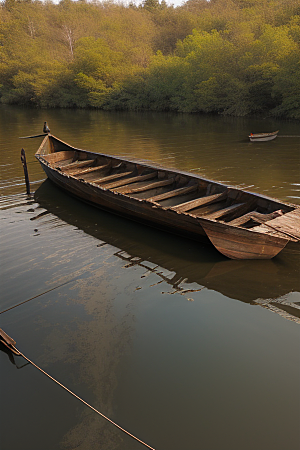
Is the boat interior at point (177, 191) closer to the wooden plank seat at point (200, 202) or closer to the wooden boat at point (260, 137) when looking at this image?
the wooden plank seat at point (200, 202)

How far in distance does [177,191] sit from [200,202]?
89cm

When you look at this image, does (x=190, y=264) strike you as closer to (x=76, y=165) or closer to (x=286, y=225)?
(x=286, y=225)

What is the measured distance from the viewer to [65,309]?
5340 mm

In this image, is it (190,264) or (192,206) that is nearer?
(190,264)

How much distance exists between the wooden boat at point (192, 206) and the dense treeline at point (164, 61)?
1899 cm

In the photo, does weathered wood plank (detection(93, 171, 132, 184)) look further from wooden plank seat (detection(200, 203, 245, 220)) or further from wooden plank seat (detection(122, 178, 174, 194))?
wooden plank seat (detection(200, 203, 245, 220))

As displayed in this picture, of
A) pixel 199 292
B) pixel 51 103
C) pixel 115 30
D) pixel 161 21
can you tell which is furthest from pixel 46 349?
pixel 161 21

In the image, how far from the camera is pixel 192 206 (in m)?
7.33

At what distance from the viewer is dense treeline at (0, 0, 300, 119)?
27641mm

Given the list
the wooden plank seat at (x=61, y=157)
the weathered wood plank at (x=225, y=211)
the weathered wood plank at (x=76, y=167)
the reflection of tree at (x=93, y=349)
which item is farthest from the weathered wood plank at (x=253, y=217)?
the wooden plank seat at (x=61, y=157)

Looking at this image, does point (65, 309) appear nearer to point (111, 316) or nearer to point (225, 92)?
point (111, 316)

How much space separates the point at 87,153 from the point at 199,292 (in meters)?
7.58

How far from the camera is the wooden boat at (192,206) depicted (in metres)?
5.92

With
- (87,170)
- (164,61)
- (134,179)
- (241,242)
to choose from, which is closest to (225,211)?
(241,242)
